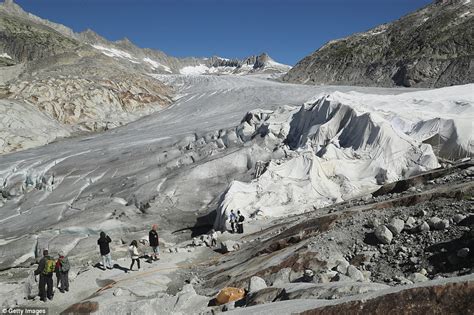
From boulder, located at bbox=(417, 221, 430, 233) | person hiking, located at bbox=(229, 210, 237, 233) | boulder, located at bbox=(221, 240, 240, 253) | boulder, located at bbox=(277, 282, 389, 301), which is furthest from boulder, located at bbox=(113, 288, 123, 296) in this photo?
person hiking, located at bbox=(229, 210, 237, 233)

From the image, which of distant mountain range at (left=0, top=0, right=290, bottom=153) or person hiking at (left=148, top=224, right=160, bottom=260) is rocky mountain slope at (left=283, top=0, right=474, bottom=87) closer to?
distant mountain range at (left=0, top=0, right=290, bottom=153)

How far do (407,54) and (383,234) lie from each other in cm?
7358

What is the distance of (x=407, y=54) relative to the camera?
77.7 meters

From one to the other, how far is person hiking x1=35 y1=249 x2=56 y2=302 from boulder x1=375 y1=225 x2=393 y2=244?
9538mm

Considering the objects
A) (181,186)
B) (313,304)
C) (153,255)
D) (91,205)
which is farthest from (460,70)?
(313,304)

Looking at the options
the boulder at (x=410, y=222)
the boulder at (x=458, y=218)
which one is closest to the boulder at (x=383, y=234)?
the boulder at (x=410, y=222)

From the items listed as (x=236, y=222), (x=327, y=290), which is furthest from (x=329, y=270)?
(x=236, y=222)

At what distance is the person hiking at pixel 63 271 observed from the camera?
14.1 metres

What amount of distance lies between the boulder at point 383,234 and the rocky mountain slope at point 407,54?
2313 inches

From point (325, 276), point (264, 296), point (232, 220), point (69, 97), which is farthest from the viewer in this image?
point (69, 97)

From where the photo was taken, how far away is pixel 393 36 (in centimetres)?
8762

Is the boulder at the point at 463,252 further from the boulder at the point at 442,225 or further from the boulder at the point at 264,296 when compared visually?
the boulder at the point at 264,296
